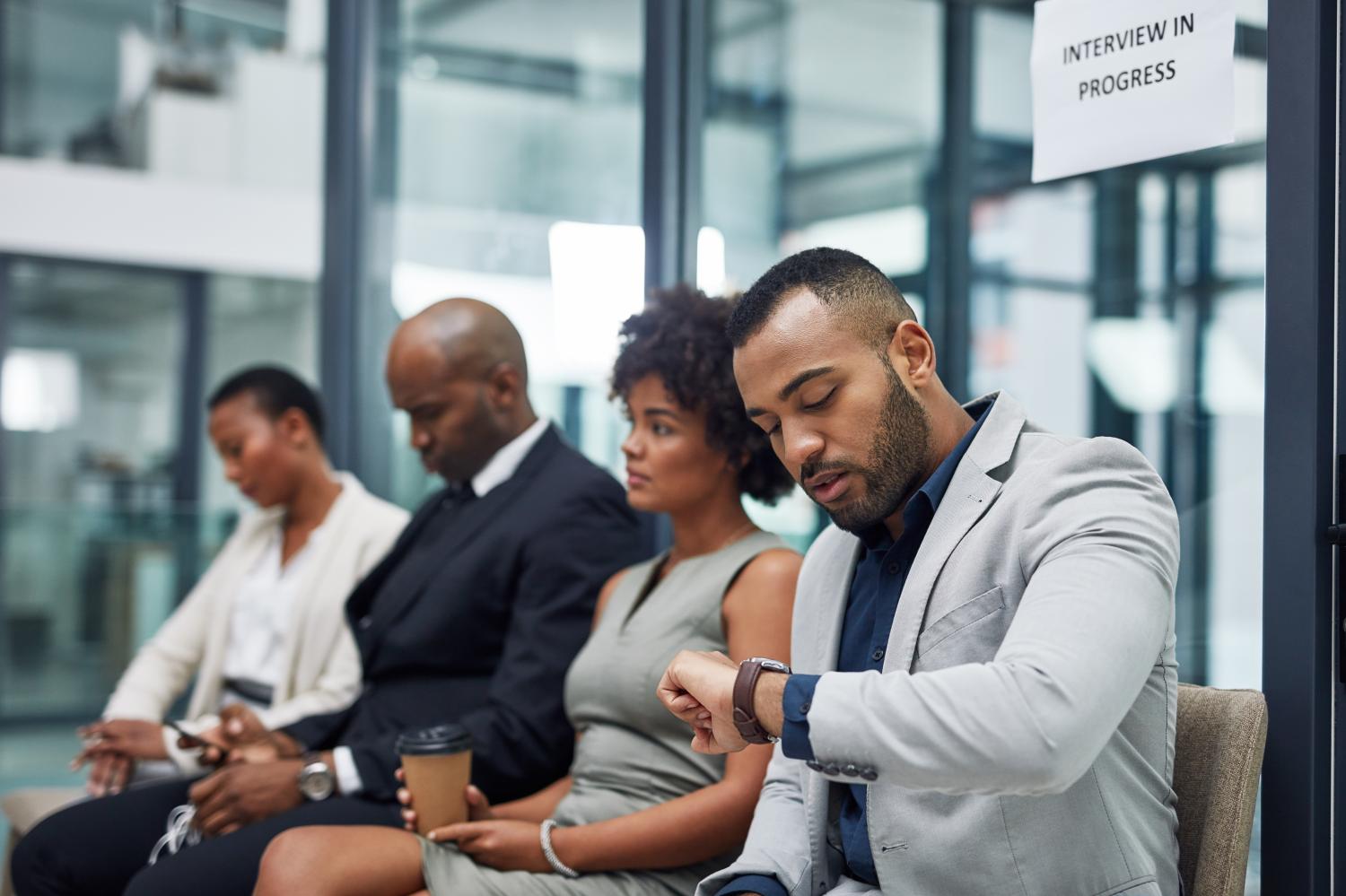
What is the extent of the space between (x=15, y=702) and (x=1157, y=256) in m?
5.18

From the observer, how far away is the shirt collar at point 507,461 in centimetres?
264

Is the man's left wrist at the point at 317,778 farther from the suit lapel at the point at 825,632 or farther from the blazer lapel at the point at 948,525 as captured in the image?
the blazer lapel at the point at 948,525

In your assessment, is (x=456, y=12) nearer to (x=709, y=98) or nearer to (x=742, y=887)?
(x=709, y=98)

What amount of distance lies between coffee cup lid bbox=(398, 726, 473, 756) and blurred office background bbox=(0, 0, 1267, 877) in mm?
968

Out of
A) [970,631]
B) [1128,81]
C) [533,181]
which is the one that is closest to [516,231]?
[533,181]

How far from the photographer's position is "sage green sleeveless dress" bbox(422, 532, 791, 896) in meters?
1.96

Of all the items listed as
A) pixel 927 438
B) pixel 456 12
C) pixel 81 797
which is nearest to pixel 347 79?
pixel 456 12

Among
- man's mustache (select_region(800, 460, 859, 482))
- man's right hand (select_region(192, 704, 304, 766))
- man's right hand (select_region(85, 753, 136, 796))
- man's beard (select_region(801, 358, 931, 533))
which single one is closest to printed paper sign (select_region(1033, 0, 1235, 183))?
man's beard (select_region(801, 358, 931, 533))

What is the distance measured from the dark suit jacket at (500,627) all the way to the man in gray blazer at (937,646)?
24.9 inches

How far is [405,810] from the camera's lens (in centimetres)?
201

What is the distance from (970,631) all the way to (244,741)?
5.42 feet

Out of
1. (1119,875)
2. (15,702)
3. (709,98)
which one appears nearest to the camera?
(1119,875)

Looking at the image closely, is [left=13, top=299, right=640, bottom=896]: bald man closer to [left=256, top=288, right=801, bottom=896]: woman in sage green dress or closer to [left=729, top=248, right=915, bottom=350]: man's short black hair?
[left=256, top=288, right=801, bottom=896]: woman in sage green dress

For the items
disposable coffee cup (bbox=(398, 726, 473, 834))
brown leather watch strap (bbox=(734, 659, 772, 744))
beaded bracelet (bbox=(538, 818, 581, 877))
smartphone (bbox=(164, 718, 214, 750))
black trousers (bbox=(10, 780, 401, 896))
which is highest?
brown leather watch strap (bbox=(734, 659, 772, 744))
